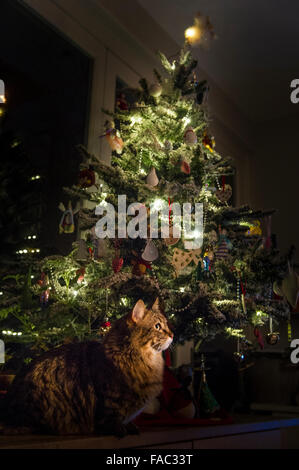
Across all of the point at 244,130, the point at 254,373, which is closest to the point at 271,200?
the point at 244,130

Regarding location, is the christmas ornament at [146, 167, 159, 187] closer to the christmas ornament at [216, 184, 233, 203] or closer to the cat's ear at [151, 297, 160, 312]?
the christmas ornament at [216, 184, 233, 203]

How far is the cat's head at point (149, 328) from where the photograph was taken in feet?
3.89

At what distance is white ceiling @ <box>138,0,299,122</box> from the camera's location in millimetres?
2660

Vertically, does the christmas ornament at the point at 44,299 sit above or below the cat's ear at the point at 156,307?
above

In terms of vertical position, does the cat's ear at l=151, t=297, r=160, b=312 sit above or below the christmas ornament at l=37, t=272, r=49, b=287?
below

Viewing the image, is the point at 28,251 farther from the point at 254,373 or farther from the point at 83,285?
the point at 254,373

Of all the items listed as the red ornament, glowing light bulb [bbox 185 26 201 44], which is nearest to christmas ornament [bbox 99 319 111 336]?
the red ornament

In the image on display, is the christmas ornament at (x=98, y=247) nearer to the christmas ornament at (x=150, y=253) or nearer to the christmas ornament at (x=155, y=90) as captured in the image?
the christmas ornament at (x=150, y=253)

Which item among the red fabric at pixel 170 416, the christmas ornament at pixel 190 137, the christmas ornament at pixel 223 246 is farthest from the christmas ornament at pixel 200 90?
the red fabric at pixel 170 416

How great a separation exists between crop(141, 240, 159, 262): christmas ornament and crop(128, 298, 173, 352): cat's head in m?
0.31

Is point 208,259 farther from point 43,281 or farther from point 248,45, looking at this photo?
point 248,45

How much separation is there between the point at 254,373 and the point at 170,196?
59.3 inches

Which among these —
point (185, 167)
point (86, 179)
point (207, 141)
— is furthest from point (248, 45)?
point (86, 179)

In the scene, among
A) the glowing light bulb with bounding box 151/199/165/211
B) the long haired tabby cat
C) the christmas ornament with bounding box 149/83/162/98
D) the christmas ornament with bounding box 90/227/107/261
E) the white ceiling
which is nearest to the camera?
the long haired tabby cat
